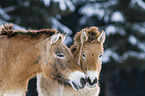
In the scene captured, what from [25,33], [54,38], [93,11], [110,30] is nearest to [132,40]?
[110,30]

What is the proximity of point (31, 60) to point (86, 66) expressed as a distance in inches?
29.7

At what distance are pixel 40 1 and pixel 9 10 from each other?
1738 millimetres

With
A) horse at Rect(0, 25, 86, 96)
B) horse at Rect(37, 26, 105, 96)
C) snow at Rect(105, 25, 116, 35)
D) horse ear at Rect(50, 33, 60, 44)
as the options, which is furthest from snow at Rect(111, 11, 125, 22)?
horse ear at Rect(50, 33, 60, 44)

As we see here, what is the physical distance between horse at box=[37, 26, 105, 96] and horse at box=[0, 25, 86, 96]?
12 cm

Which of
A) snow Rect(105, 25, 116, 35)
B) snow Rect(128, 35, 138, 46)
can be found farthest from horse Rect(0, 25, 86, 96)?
snow Rect(128, 35, 138, 46)

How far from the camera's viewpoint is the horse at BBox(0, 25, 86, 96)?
242cm

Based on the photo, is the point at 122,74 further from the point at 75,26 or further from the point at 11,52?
the point at 11,52

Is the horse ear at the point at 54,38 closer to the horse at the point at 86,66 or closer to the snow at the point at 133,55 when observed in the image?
the horse at the point at 86,66

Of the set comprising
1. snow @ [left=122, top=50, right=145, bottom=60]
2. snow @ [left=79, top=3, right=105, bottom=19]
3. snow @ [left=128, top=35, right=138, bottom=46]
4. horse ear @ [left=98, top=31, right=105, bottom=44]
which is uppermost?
snow @ [left=79, top=3, right=105, bottom=19]

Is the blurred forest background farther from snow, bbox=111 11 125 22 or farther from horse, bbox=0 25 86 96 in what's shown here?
horse, bbox=0 25 86 96

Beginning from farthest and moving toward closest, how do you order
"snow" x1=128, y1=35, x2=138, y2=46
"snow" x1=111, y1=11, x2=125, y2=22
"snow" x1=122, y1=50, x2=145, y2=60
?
"snow" x1=122, y1=50, x2=145, y2=60
"snow" x1=128, y1=35, x2=138, y2=46
"snow" x1=111, y1=11, x2=125, y2=22

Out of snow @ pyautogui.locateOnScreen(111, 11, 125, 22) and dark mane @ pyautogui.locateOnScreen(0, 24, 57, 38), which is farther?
snow @ pyautogui.locateOnScreen(111, 11, 125, 22)

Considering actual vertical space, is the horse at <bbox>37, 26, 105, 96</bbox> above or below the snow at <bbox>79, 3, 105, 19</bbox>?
below

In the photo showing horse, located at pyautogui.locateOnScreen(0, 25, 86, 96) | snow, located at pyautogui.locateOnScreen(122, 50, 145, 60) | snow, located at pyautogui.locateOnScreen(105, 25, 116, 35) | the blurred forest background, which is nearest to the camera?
horse, located at pyautogui.locateOnScreen(0, 25, 86, 96)
